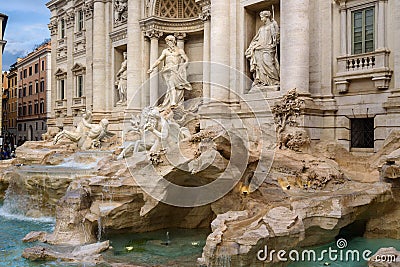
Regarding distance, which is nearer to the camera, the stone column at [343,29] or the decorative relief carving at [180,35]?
the stone column at [343,29]

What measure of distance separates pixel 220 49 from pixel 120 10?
7.47 metres

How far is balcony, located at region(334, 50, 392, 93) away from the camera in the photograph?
11461 millimetres

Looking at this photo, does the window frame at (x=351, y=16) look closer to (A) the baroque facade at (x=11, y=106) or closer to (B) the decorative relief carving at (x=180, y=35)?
(B) the decorative relief carving at (x=180, y=35)

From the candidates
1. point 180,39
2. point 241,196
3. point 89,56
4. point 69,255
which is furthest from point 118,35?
point 69,255

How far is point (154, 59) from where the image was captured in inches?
724

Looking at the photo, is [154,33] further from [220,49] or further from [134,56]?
[220,49]

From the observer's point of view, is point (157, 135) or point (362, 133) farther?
point (362, 133)

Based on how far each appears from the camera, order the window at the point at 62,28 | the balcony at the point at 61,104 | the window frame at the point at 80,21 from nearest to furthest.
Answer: the window frame at the point at 80,21 < the balcony at the point at 61,104 < the window at the point at 62,28

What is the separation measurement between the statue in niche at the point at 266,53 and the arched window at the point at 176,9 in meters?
4.89

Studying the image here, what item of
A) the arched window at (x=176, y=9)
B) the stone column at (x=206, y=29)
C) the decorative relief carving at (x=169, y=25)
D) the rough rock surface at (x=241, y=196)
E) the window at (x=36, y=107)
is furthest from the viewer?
the window at (x=36, y=107)

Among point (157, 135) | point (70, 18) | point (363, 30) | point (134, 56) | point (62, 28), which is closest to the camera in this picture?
point (157, 135)

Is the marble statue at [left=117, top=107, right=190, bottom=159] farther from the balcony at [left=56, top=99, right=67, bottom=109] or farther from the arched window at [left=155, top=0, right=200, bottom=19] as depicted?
the balcony at [left=56, top=99, right=67, bottom=109]

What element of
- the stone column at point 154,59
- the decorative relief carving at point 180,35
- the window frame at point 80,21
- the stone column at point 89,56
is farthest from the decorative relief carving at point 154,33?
the window frame at point 80,21

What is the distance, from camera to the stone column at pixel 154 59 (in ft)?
59.3
